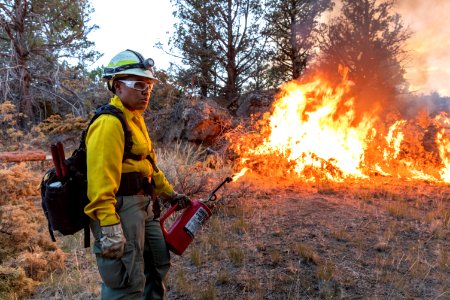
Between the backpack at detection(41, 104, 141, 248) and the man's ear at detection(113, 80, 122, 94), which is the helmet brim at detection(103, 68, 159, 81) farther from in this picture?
the backpack at detection(41, 104, 141, 248)

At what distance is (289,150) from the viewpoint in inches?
319

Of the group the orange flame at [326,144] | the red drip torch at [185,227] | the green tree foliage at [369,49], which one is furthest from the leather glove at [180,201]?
the green tree foliage at [369,49]

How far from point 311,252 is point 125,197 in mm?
2545

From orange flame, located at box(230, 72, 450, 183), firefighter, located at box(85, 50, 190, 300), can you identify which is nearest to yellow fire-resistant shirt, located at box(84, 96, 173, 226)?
firefighter, located at box(85, 50, 190, 300)

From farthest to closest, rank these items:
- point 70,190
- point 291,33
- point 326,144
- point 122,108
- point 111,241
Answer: point 291,33 < point 326,144 < point 122,108 < point 70,190 < point 111,241

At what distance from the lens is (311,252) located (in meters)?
4.29

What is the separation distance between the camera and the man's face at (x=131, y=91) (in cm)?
269

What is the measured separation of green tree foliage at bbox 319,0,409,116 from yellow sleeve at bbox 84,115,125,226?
1117cm

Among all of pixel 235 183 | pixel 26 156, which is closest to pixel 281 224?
pixel 235 183

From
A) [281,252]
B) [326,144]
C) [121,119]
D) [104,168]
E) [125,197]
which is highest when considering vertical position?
[121,119]

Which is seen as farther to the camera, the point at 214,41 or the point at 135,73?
the point at 214,41

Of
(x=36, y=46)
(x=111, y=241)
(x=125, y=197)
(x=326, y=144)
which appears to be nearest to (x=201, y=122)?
Result: (x=326, y=144)

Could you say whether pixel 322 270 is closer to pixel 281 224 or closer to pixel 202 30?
pixel 281 224

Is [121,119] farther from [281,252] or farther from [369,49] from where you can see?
[369,49]
